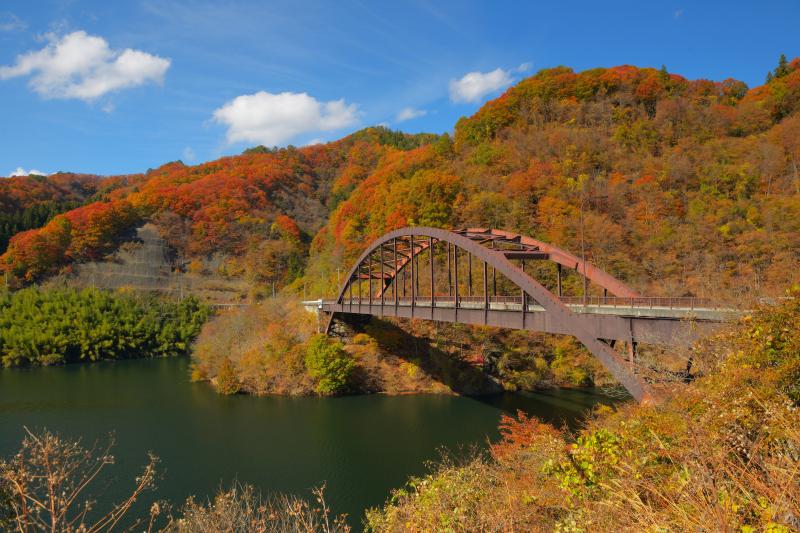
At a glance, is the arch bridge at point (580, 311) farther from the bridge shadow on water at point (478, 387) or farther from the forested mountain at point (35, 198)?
the forested mountain at point (35, 198)

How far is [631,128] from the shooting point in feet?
172

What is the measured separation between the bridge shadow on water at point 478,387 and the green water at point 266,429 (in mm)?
236

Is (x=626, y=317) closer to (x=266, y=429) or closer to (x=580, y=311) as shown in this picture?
(x=580, y=311)

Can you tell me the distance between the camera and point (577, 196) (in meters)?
43.7

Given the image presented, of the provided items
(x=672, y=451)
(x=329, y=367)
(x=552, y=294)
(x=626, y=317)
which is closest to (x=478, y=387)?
(x=329, y=367)

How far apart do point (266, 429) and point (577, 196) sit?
33590mm

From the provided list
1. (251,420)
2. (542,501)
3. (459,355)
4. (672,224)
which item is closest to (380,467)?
(251,420)

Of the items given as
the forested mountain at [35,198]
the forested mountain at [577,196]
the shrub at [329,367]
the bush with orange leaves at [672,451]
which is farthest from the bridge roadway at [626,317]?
the forested mountain at [35,198]

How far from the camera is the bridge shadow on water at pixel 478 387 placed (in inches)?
1074

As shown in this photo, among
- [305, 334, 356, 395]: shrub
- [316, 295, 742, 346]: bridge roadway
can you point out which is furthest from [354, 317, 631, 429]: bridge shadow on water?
[316, 295, 742, 346]: bridge roadway

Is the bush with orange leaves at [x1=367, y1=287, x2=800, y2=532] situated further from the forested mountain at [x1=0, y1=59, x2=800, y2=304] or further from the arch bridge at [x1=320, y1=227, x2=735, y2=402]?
the forested mountain at [x1=0, y1=59, x2=800, y2=304]

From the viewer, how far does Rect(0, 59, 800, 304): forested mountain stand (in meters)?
35.2

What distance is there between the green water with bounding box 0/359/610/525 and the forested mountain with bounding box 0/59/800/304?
47.0 feet

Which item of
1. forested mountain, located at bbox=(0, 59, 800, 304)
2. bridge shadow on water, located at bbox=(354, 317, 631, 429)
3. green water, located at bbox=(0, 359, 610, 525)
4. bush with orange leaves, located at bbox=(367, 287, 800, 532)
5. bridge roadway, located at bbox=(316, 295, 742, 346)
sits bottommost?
green water, located at bbox=(0, 359, 610, 525)
